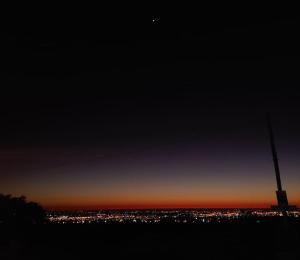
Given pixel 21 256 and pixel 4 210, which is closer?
pixel 21 256

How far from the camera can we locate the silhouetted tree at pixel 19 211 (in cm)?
5264

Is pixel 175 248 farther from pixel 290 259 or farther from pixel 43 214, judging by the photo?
pixel 43 214

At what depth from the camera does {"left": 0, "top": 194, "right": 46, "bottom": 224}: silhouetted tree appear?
173ft

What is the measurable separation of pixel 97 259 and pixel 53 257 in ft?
7.75

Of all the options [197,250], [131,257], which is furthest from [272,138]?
[131,257]

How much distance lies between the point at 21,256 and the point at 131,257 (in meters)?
5.56

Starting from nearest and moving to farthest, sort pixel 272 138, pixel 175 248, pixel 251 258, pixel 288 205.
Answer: pixel 288 205 → pixel 272 138 → pixel 251 258 → pixel 175 248

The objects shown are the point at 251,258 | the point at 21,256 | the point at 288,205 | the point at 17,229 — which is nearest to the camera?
the point at 288,205

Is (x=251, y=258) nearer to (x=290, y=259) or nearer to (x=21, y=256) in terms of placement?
(x=290, y=259)

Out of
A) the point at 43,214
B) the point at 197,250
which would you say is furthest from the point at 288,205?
the point at 43,214

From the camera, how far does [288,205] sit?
46.1 ft

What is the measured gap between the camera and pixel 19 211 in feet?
186

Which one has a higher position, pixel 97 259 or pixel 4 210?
pixel 4 210

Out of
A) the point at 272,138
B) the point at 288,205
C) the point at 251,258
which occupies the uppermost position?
the point at 272,138
